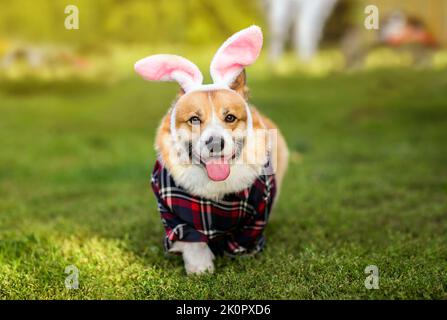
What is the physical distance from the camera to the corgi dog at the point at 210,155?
289cm

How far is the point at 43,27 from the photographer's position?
8953mm

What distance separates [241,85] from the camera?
123 inches

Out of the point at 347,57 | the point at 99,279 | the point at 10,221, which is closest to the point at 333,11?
the point at 347,57

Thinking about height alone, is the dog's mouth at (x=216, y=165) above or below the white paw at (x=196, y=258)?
above

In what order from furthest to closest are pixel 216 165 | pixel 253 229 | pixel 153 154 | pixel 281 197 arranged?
pixel 153 154, pixel 281 197, pixel 253 229, pixel 216 165

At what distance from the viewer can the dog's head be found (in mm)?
2887

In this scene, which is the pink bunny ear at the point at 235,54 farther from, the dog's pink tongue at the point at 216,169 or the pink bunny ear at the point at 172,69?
the dog's pink tongue at the point at 216,169

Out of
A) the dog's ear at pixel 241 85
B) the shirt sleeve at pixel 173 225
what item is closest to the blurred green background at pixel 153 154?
the shirt sleeve at pixel 173 225

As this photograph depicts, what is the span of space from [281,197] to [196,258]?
6.34 feet

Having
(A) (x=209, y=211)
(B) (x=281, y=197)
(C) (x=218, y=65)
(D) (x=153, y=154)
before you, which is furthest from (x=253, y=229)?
(D) (x=153, y=154)

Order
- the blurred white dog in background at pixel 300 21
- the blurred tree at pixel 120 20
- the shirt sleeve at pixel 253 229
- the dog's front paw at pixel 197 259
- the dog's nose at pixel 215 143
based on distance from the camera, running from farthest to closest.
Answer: the blurred tree at pixel 120 20
the blurred white dog in background at pixel 300 21
the shirt sleeve at pixel 253 229
the dog's front paw at pixel 197 259
the dog's nose at pixel 215 143

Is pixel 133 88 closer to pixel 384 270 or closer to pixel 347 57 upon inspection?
pixel 347 57

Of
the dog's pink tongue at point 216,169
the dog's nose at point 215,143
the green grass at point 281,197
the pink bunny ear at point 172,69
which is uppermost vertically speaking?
the pink bunny ear at point 172,69

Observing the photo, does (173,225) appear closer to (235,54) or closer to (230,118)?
(230,118)
